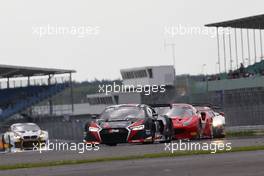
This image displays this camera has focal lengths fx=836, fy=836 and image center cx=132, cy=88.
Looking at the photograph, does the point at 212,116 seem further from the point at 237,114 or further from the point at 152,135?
the point at 237,114

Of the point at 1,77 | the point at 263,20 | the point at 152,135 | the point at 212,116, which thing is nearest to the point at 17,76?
the point at 1,77

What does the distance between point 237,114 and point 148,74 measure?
58.7 meters

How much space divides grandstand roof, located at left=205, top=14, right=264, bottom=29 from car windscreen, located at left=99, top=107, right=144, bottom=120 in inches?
1225

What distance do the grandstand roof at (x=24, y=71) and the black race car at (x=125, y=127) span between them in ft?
132

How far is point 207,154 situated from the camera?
1683 centimetres

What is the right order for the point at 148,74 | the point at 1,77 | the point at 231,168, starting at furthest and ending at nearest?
the point at 148,74
the point at 1,77
the point at 231,168

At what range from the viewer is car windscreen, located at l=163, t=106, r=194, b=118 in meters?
27.0

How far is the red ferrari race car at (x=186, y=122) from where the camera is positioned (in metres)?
26.6

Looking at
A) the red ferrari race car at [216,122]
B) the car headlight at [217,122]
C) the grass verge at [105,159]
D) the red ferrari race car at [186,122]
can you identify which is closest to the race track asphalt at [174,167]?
the grass verge at [105,159]

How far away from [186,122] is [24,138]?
7710 millimetres

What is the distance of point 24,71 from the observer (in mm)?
67812

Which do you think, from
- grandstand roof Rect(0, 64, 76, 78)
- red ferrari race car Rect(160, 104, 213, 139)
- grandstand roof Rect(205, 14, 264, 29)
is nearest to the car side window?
red ferrari race car Rect(160, 104, 213, 139)

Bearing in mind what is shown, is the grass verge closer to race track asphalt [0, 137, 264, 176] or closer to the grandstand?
race track asphalt [0, 137, 264, 176]

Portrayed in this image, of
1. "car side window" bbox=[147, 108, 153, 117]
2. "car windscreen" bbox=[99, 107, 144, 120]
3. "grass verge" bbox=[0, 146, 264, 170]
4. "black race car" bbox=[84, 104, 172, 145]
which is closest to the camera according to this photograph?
Result: "grass verge" bbox=[0, 146, 264, 170]
